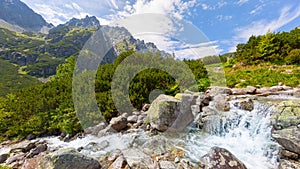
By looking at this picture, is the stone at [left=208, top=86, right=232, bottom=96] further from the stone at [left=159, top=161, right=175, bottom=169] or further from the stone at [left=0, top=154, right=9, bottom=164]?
the stone at [left=0, top=154, right=9, bottom=164]

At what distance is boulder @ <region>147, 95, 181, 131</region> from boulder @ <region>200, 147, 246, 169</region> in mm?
2750

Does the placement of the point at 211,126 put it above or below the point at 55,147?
above

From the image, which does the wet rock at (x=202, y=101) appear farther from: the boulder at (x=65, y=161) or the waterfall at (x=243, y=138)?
the boulder at (x=65, y=161)

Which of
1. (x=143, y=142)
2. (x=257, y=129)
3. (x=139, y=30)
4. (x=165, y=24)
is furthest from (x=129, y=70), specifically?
(x=257, y=129)

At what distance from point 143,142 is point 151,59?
8818mm

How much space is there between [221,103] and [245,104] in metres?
1.14

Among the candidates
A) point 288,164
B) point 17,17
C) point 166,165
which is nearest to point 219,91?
point 288,164

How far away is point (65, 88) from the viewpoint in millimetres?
11742

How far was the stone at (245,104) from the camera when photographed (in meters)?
7.90

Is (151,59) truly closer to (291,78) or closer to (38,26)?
(291,78)

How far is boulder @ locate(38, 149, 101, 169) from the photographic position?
15.3ft

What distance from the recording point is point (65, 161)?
4762mm

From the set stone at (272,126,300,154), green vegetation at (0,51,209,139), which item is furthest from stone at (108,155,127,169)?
stone at (272,126,300,154)

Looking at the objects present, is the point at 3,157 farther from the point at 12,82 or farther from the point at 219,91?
the point at 12,82
